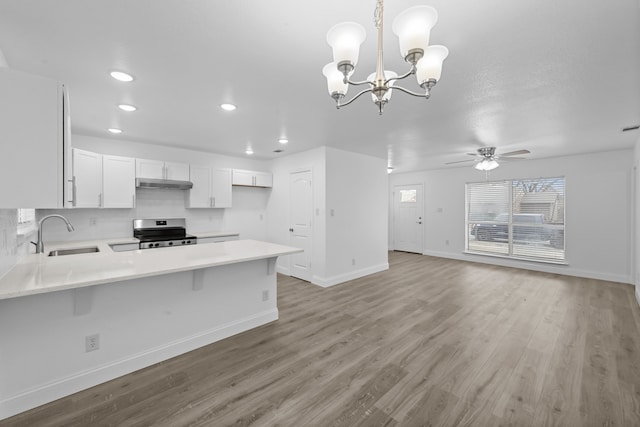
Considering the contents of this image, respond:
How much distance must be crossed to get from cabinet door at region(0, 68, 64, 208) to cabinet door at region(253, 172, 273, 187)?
412cm

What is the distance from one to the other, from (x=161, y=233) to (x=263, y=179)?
217 centimetres

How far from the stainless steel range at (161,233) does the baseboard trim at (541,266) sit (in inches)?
248

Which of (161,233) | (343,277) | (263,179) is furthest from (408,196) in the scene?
(161,233)

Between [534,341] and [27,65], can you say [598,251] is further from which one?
[27,65]

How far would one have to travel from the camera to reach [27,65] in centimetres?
207

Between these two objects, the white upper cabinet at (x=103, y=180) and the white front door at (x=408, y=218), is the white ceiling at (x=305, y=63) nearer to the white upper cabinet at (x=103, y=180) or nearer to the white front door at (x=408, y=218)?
the white upper cabinet at (x=103, y=180)

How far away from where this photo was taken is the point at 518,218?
6.25 meters

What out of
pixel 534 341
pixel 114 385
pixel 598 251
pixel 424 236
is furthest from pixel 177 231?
pixel 598 251

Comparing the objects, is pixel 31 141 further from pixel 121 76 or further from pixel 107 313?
pixel 107 313

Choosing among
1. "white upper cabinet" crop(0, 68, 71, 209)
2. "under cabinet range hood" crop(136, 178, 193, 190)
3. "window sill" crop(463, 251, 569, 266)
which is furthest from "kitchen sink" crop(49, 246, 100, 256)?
"window sill" crop(463, 251, 569, 266)

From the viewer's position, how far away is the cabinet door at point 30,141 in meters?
1.45

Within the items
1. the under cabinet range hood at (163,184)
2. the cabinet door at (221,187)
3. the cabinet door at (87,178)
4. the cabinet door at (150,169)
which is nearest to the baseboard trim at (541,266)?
the cabinet door at (221,187)

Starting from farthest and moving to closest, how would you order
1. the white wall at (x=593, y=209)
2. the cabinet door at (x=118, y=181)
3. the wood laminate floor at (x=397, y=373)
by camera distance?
the white wall at (x=593, y=209) < the cabinet door at (x=118, y=181) < the wood laminate floor at (x=397, y=373)

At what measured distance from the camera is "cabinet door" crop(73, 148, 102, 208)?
12.4 ft
